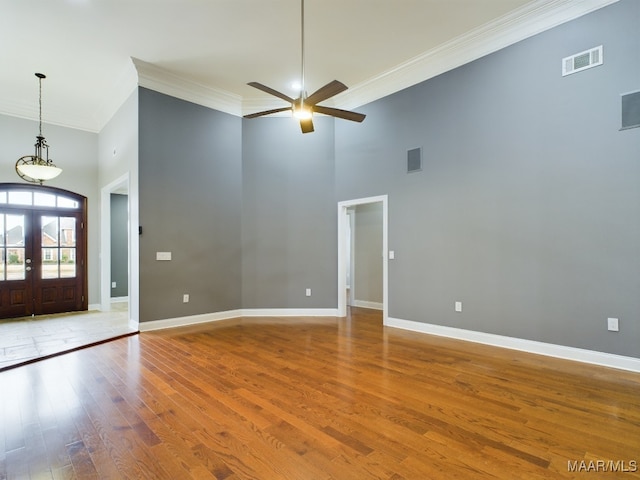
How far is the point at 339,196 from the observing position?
604cm

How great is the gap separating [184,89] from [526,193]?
Result: 5.37 meters

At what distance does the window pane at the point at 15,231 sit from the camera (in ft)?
19.3

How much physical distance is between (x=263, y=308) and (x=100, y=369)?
2974 millimetres

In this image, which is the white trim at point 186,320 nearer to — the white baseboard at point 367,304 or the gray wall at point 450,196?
the gray wall at point 450,196

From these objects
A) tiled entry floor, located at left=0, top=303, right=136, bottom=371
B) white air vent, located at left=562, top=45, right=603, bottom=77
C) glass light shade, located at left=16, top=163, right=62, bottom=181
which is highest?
white air vent, located at left=562, top=45, right=603, bottom=77

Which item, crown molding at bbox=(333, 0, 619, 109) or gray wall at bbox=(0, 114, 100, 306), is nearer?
crown molding at bbox=(333, 0, 619, 109)

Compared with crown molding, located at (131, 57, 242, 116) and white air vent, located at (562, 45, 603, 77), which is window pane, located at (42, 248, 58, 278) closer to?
crown molding, located at (131, 57, 242, 116)

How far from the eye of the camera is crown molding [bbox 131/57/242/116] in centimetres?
496

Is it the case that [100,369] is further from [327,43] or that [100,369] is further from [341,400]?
[327,43]

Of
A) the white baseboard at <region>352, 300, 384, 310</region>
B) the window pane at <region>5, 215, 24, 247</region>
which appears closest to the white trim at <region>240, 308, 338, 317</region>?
the white baseboard at <region>352, 300, 384, 310</region>

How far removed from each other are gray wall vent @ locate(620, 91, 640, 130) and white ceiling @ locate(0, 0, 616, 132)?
3.49 feet

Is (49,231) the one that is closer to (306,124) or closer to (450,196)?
(306,124)

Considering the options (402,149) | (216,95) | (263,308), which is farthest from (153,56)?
(263,308)

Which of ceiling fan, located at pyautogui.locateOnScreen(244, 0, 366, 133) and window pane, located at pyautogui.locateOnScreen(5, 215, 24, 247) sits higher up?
ceiling fan, located at pyautogui.locateOnScreen(244, 0, 366, 133)
